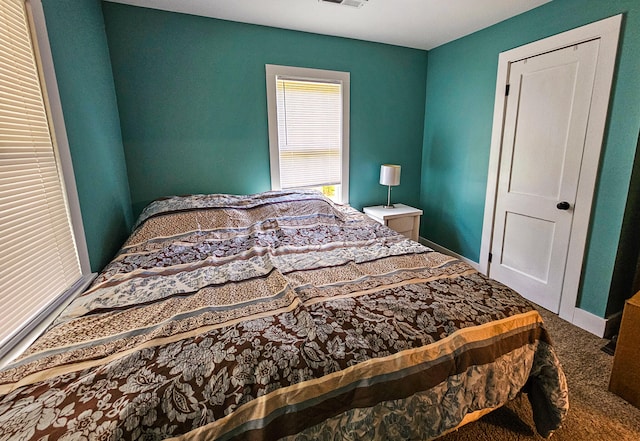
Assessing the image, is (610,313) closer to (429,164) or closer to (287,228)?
(429,164)

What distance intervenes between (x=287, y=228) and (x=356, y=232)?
0.53 metres

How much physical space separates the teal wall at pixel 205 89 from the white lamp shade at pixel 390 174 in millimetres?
435

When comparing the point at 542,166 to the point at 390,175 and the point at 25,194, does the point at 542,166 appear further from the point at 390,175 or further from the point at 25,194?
the point at 25,194

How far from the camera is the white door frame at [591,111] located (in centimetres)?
189

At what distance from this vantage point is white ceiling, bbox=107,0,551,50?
88.5 inches

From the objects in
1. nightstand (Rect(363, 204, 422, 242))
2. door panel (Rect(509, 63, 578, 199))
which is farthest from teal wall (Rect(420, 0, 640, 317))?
nightstand (Rect(363, 204, 422, 242))

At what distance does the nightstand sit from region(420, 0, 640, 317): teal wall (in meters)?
0.45

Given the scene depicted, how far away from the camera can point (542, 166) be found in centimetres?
235

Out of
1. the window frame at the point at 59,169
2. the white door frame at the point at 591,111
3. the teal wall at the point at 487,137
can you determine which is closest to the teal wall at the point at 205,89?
the teal wall at the point at 487,137

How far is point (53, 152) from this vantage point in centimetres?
146

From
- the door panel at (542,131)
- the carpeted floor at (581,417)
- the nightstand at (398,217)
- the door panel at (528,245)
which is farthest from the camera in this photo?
the nightstand at (398,217)

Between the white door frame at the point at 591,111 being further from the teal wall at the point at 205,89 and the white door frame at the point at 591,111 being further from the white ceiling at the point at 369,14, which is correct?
the teal wall at the point at 205,89

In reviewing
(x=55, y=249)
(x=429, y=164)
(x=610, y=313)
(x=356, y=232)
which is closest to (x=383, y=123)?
(x=429, y=164)

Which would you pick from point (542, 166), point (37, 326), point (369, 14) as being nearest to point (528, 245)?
point (542, 166)
